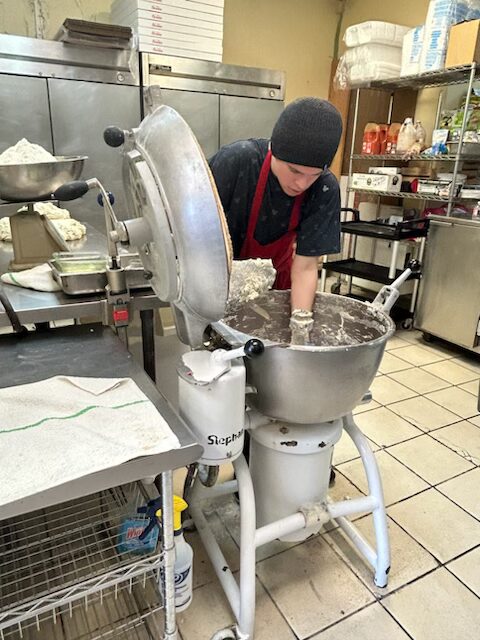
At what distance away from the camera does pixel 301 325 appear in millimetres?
1438

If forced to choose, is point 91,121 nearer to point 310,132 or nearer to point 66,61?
point 66,61

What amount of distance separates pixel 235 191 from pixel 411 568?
1396mm

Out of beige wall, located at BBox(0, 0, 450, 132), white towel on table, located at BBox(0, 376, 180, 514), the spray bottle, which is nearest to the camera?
white towel on table, located at BBox(0, 376, 180, 514)

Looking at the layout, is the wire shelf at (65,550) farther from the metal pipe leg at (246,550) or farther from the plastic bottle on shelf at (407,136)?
the plastic bottle on shelf at (407,136)

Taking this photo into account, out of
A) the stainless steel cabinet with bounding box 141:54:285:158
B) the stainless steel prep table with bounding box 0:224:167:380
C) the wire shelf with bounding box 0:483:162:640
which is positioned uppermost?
the stainless steel cabinet with bounding box 141:54:285:158

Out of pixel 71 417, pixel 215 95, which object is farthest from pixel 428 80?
pixel 71 417

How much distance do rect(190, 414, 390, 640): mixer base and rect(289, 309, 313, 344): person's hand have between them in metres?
0.30

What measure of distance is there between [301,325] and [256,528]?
629 millimetres

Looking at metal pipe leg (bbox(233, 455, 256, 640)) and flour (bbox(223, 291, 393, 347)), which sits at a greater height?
flour (bbox(223, 291, 393, 347))

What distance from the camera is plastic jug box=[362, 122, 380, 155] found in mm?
3865

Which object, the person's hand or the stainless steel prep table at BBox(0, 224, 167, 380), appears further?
the person's hand

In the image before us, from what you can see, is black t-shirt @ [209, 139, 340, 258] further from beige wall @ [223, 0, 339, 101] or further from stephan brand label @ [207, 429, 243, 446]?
beige wall @ [223, 0, 339, 101]

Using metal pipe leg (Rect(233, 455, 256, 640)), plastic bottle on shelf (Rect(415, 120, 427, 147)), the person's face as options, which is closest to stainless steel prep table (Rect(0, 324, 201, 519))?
metal pipe leg (Rect(233, 455, 256, 640))

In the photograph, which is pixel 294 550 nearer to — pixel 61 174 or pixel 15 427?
pixel 15 427
